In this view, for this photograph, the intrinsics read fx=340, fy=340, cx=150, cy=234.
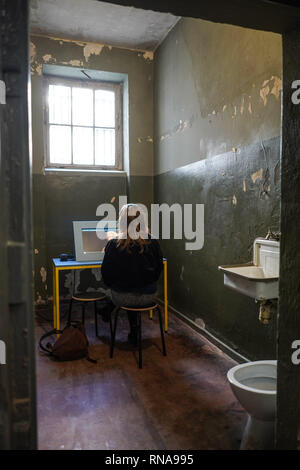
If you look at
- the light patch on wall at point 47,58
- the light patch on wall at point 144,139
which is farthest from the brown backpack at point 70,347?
the light patch on wall at point 47,58

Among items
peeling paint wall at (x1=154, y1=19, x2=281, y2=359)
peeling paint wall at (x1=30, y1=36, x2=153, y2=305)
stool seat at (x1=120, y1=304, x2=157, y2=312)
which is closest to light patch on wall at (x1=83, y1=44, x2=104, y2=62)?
peeling paint wall at (x1=30, y1=36, x2=153, y2=305)

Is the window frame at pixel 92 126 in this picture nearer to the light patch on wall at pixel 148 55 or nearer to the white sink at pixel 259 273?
the light patch on wall at pixel 148 55

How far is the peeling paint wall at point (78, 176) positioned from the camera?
4.14 meters

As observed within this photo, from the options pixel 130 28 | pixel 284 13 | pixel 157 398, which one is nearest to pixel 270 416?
pixel 157 398

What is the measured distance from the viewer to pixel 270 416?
65.8 inches

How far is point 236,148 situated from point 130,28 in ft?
7.50

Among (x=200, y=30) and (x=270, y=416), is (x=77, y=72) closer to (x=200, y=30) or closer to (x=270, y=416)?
(x=200, y=30)

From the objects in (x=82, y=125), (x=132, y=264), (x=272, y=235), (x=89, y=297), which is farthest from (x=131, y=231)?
(x=82, y=125)

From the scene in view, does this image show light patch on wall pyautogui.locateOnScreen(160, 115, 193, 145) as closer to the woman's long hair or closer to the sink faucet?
the woman's long hair

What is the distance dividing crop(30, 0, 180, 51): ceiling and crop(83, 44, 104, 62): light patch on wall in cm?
7

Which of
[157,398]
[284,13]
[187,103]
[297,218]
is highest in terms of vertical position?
[187,103]

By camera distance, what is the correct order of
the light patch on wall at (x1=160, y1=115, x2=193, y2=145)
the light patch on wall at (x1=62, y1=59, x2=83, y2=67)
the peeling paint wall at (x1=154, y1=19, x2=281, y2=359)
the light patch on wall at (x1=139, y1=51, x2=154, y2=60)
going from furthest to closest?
the light patch on wall at (x1=139, y1=51, x2=154, y2=60) < the light patch on wall at (x1=62, y1=59, x2=83, y2=67) < the light patch on wall at (x1=160, y1=115, x2=193, y2=145) < the peeling paint wall at (x1=154, y1=19, x2=281, y2=359)

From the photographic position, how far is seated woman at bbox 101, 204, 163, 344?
2871mm

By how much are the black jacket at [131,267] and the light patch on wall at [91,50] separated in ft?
8.92
